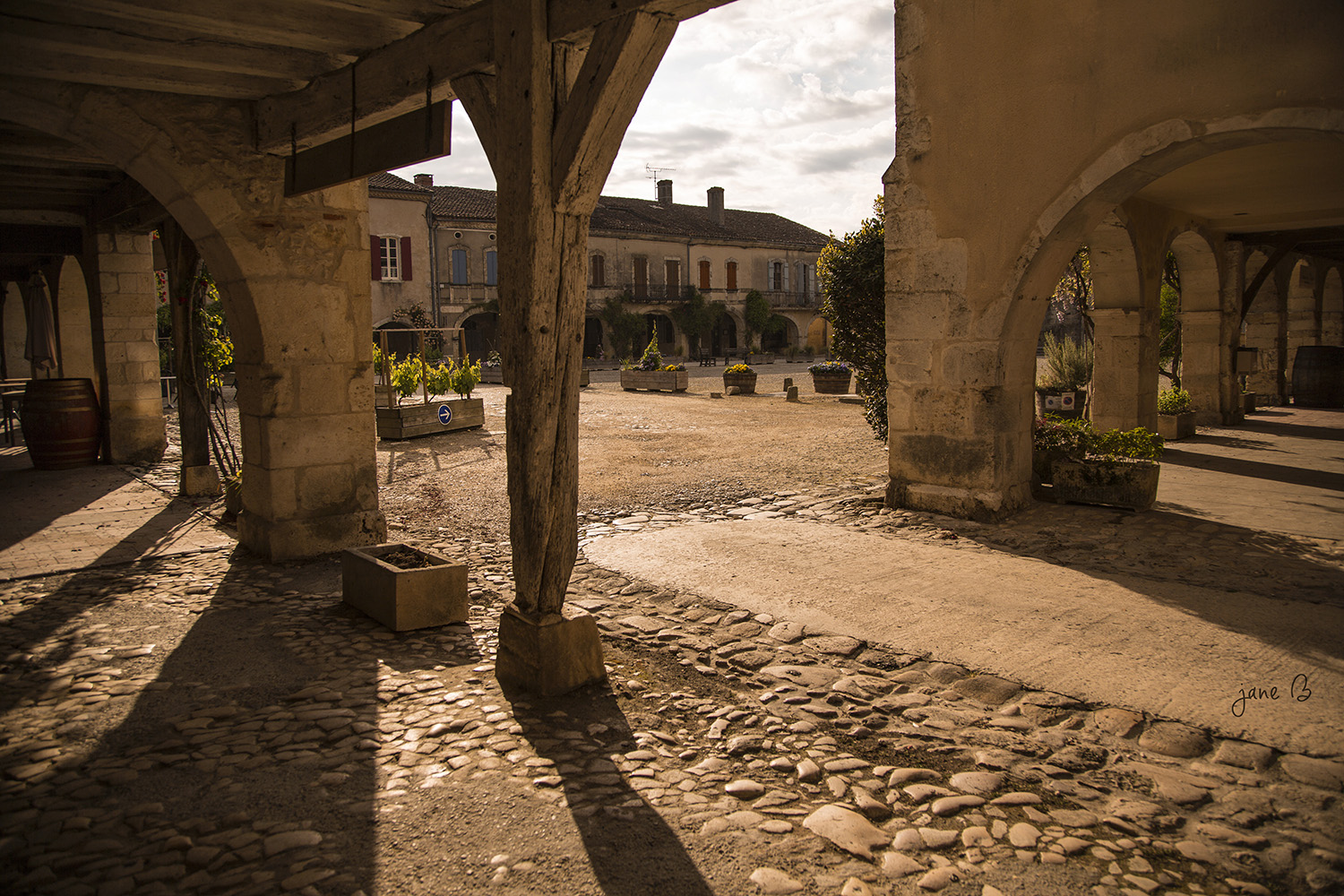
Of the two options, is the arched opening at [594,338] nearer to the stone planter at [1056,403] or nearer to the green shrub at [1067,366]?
the green shrub at [1067,366]

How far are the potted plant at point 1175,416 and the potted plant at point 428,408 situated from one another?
9157mm

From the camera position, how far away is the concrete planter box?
395cm

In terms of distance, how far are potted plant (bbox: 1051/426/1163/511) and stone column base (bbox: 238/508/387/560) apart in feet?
16.4

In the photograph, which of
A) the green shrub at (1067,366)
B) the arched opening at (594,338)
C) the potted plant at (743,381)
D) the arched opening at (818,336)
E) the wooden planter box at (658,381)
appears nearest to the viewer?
the green shrub at (1067,366)

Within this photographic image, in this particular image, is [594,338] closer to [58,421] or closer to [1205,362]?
[1205,362]

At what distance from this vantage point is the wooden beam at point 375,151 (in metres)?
3.74

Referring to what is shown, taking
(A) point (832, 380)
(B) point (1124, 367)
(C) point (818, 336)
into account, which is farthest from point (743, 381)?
(C) point (818, 336)

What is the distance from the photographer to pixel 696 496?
23.6 ft

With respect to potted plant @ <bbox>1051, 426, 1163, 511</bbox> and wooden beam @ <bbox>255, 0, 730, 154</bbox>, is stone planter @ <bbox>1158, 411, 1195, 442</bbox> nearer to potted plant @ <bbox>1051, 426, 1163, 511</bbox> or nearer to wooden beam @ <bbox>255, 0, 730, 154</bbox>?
potted plant @ <bbox>1051, 426, 1163, 511</bbox>

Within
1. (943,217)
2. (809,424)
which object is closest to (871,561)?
(943,217)

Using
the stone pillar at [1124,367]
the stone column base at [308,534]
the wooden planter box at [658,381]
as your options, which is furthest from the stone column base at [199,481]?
the wooden planter box at [658,381]

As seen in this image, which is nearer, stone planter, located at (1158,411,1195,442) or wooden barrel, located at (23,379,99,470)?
wooden barrel, located at (23,379,99,470)

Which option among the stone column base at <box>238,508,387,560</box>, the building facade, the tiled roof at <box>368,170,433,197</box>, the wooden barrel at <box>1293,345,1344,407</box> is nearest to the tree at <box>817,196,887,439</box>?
the stone column base at <box>238,508,387,560</box>

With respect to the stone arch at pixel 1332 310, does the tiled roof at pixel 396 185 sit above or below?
above
